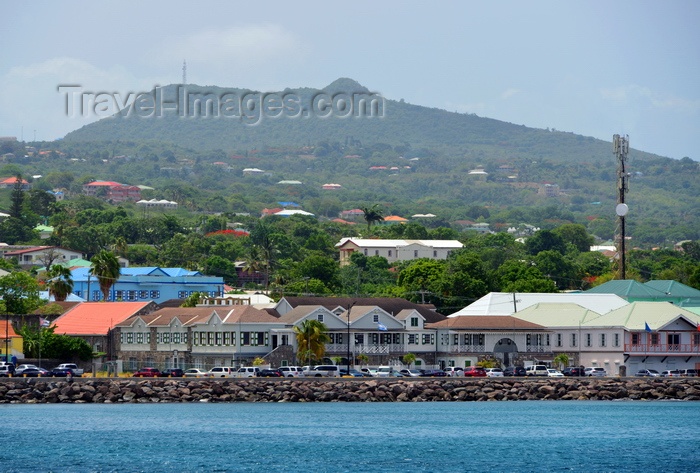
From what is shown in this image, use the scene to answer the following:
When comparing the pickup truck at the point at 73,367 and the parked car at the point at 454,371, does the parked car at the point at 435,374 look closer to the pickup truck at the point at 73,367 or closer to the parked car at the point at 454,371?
the parked car at the point at 454,371

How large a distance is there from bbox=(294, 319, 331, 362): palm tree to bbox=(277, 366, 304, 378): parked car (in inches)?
175

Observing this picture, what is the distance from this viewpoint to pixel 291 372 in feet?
324

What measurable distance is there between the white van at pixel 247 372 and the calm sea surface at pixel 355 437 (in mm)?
10504

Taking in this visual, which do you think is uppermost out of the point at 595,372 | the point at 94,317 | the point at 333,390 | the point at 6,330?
the point at 94,317

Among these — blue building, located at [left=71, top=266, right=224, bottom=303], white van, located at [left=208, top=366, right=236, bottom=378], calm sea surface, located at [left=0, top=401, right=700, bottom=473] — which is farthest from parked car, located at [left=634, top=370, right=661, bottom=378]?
blue building, located at [left=71, top=266, right=224, bottom=303]

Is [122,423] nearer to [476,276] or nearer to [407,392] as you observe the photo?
[407,392]

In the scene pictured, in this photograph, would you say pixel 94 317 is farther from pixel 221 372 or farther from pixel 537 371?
pixel 537 371

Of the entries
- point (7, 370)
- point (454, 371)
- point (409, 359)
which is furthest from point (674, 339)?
point (7, 370)

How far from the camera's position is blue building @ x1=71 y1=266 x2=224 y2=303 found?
152 meters

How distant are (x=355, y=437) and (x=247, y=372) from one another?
29.4 metres

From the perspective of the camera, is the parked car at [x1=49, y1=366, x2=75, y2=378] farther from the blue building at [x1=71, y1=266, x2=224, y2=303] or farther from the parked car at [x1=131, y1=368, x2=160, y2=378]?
the blue building at [x1=71, y1=266, x2=224, y2=303]

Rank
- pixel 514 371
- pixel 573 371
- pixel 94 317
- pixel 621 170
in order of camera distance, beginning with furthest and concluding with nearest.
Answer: pixel 621 170 < pixel 94 317 < pixel 573 371 < pixel 514 371

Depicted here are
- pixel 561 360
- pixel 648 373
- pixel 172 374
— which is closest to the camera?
pixel 172 374

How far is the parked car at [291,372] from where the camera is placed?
98188 millimetres
